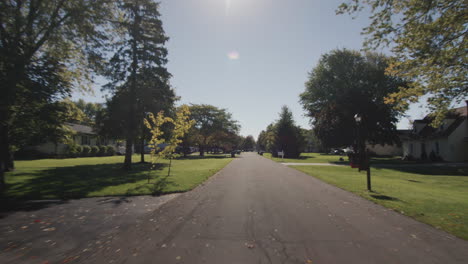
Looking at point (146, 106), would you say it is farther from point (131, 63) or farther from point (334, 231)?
point (334, 231)

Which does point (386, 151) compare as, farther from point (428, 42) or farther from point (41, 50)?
point (41, 50)

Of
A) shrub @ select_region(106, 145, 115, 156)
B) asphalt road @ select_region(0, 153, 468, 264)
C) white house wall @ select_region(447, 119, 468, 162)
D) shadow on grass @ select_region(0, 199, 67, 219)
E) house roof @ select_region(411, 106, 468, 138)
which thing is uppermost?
house roof @ select_region(411, 106, 468, 138)

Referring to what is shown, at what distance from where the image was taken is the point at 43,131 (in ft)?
46.4

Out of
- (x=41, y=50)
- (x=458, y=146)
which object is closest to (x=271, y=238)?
(x=41, y=50)

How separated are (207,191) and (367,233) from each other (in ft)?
21.7

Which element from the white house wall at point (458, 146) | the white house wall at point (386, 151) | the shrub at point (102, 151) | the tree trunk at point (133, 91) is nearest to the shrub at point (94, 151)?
the shrub at point (102, 151)

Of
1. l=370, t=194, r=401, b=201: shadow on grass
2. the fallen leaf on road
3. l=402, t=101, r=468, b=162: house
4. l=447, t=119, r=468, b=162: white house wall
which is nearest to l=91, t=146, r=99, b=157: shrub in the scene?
the fallen leaf on road

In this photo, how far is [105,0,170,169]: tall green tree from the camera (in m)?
19.1

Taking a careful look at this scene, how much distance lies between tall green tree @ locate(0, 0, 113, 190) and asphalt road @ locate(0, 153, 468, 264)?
9.91 m

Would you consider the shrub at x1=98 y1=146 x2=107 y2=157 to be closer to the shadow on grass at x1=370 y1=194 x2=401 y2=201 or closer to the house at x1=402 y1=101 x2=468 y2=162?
the shadow on grass at x1=370 y1=194 x2=401 y2=201

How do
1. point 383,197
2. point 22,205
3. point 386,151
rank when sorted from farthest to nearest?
point 386,151, point 383,197, point 22,205

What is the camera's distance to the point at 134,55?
19.5m

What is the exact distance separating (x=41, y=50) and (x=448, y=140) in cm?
4766

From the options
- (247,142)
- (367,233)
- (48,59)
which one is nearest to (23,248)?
(367,233)
